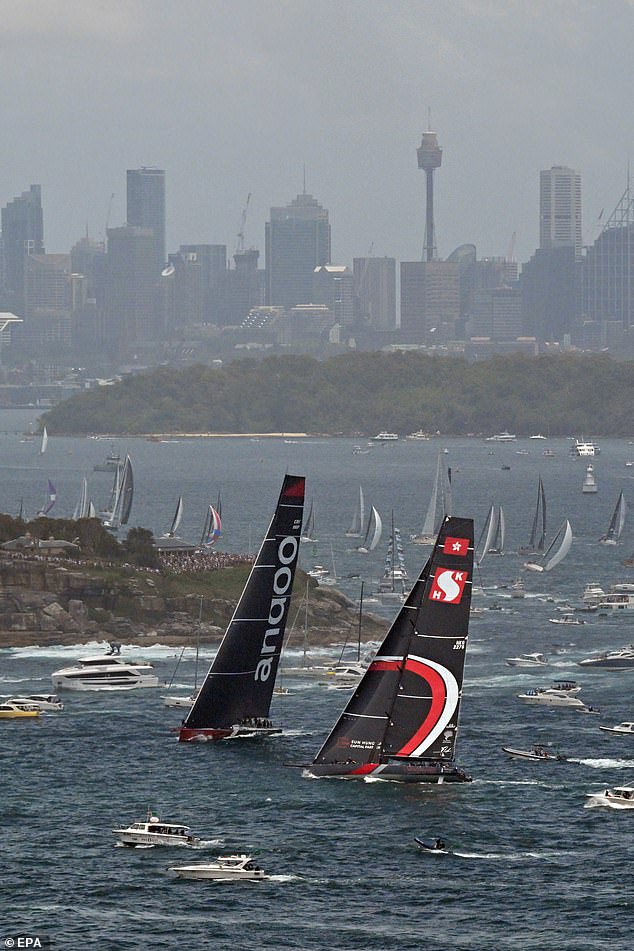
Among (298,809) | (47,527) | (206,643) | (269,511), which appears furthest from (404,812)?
(269,511)

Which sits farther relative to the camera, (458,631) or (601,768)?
(601,768)

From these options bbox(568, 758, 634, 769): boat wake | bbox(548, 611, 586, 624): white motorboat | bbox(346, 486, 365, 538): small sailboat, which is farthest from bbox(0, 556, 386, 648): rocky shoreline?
bbox(346, 486, 365, 538): small sailboat

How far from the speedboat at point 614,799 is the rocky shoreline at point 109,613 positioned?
33123 millimetres

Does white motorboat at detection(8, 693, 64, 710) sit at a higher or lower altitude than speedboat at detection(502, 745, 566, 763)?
higher

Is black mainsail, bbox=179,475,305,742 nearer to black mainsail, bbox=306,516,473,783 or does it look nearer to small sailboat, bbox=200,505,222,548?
black mainsail, bbox=306,516,473,783

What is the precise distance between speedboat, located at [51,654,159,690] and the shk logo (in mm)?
25003

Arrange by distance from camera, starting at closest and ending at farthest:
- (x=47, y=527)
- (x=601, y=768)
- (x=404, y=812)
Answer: (x=404, y=812) → (x=601, y=768) → (x=47, y=527)

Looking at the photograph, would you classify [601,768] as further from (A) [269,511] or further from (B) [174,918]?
(A) [269,511]

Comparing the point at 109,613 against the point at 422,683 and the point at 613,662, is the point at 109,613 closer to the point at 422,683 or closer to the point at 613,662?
the point at 613,662

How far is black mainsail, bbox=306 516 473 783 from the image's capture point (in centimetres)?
6131

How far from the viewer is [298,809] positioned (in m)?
60.4

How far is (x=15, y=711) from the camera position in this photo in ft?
250

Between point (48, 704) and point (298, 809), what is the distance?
19.5m

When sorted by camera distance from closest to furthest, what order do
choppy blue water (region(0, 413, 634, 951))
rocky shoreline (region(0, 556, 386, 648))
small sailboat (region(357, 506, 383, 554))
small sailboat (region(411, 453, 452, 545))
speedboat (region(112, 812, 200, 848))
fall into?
choppy blue water (region(0, 413, 634, 951))
speedboat (region(112, 812, 200, 848))
rocky shoreline (region(0, 556, 386, 648))
small sailboat (region(357, 506, 383, 554))
small sailboat (region(411, 453, 452, 545))
